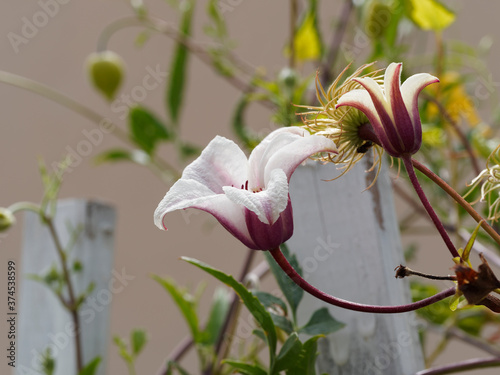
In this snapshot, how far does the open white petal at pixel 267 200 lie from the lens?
0.62 ft

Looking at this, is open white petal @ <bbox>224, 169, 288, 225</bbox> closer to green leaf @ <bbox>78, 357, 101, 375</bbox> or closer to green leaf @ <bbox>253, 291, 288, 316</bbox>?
green leaf @ <bbox>253, 291, 288, 316</bbox>

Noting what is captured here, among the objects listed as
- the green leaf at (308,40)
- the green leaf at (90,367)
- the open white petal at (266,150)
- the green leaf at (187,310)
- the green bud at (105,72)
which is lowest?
the open white petal at (266,150)

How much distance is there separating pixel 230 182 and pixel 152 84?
774mm

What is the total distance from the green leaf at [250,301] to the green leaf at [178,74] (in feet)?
1.51

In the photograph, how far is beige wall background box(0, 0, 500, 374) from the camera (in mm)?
1420

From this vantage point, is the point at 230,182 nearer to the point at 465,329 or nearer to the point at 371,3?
the point at 371,3

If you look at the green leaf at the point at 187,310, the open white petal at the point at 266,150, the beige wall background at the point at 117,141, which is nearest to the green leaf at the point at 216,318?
the green leaf at the point at 187,310

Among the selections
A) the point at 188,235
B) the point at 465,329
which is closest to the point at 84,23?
the point at 188,235

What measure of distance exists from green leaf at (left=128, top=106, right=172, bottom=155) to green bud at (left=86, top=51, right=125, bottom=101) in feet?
0.27

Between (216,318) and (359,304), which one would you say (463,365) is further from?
(216,318)

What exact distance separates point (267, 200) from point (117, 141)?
1370 millimetres

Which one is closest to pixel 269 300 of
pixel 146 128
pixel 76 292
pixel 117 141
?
pixel 76 292

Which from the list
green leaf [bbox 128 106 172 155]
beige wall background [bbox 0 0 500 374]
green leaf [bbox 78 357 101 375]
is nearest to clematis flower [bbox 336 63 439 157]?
green leaf [bbox 78 357 101 375]

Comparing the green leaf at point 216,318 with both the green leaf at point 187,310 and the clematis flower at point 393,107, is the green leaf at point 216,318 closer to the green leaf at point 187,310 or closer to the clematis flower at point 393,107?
the green leaf at point 187,310
